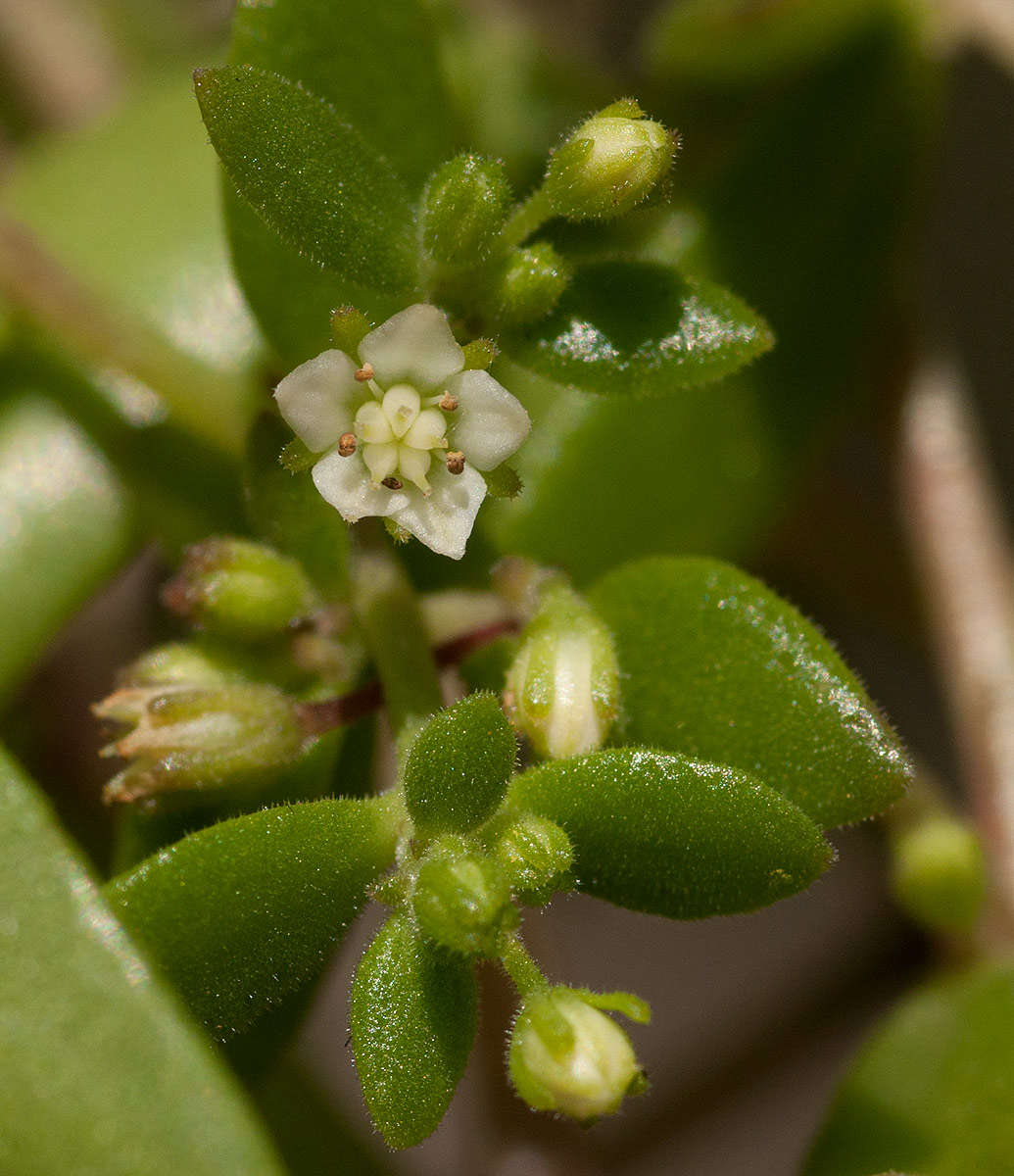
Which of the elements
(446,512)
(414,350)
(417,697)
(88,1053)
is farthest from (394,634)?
(88,1053)

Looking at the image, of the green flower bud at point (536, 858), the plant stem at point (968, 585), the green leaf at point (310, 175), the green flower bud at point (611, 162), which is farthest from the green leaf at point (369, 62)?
the plant stem at point (968, 585)

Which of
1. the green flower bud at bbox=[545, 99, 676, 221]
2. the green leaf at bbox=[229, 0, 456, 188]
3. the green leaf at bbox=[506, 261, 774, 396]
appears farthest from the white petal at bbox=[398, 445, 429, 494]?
the green leaf at bbox=[229, 0, 456, 188]

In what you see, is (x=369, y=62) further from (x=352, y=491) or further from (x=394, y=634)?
(x=394, y=634)

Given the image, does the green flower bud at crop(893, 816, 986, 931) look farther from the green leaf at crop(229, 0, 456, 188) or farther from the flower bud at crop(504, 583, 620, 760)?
the green leaf at crop(229, 0, 456, 188)

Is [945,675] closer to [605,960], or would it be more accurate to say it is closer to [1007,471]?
[1007,471]

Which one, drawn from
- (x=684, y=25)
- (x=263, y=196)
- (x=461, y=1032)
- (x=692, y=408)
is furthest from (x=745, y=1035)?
(x=263, y=196)

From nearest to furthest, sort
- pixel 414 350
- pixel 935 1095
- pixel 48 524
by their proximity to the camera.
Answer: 1. pixel 414 350
2. pixel 935 1095
3. pixel 48 524
